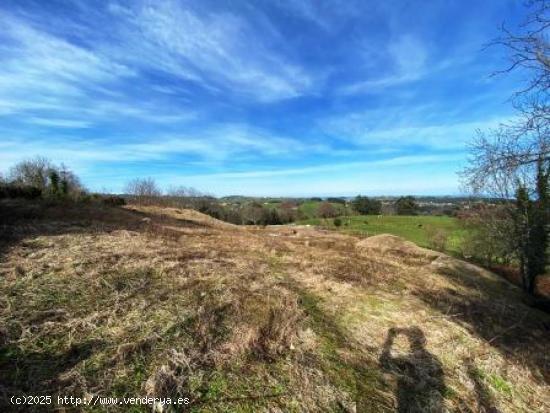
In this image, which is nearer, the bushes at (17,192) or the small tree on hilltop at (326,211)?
the bushes at (17,192)

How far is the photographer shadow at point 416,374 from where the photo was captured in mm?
3762

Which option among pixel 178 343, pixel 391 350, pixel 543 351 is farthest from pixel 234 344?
pixel 543 351

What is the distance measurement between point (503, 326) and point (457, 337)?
10.6 ft

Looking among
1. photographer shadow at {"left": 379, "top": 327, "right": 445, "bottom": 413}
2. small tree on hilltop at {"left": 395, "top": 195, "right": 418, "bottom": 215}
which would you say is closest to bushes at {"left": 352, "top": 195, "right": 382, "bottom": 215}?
small tree on hilltop at {"left": 395, "top": 195, "right": 418, "bottom": 215}

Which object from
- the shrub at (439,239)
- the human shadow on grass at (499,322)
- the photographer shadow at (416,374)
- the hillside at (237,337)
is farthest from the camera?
the shrub at (439,239)

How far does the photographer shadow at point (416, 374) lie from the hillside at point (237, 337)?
18mm

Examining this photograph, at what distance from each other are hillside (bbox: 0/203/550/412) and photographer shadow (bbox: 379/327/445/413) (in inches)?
0.7

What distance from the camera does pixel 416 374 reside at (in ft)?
14.1

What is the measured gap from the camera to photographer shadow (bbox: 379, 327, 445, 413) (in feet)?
12.3

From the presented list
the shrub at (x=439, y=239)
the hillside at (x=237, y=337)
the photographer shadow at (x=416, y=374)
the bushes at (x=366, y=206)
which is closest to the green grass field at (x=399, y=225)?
the shrub at (x=439, y=239)

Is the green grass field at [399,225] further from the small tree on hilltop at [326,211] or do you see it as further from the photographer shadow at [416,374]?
the photographer shadow at [416,374]

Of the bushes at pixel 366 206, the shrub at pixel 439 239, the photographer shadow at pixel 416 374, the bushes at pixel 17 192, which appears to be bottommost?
the shrub at pixel 439 239

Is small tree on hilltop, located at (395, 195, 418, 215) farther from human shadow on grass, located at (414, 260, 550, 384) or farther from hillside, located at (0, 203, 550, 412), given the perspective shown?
hillside, located at (0, 203, 550, 412)

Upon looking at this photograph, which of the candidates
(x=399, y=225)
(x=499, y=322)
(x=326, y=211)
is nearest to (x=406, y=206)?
(x=326, y=211)
